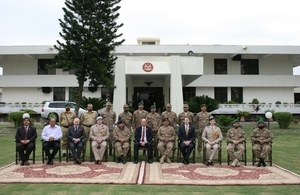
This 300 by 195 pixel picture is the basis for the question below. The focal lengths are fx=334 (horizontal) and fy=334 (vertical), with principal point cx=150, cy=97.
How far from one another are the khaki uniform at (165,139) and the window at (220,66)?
19.6 metres

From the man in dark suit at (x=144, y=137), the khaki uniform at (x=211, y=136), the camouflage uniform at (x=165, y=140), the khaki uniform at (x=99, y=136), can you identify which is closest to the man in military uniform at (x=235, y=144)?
the khaki uniform at (x=211, y=136)

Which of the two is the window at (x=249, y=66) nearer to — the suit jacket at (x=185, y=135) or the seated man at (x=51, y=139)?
the suit jacket at (x=185, y=135)

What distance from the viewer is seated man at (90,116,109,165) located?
24.7 ft

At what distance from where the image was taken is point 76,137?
7.76 meters

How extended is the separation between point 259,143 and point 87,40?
10964 millimetres

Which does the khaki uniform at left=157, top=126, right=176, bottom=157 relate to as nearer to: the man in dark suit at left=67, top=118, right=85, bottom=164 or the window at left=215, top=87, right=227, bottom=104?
the man in dark suit at left=67, top=118, right=85, bottom=164

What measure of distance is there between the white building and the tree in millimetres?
7156

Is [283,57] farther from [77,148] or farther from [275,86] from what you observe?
[77,148]

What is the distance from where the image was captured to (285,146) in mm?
10875

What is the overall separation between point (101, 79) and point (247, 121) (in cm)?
1170

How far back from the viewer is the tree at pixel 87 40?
1604 cm

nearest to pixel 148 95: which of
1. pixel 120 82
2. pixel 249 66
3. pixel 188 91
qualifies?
pixel 188 91

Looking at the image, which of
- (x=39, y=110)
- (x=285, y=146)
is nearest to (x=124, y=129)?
(x=285, y=146)

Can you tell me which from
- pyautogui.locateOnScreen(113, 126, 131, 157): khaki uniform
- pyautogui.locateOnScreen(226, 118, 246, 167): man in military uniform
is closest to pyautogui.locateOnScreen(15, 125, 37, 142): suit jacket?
pyautogui.locateOnScreen(113, 126, 131, 157): khaki uniform
